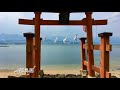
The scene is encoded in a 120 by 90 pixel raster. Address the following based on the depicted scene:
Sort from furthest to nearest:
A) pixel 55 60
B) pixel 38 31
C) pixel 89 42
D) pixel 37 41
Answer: pixel 55 60
pixel 89 42
pixel 38 31
pixel 37 41

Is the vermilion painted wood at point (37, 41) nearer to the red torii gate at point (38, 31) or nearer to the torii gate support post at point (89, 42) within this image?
the red torii gate at point (38, 31)

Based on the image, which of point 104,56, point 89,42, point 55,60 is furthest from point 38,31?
point 55,60

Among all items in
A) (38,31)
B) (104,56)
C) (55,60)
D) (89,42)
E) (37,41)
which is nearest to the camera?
(104,56)

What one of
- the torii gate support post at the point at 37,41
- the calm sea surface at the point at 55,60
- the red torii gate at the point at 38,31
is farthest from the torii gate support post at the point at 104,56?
the calm sea surface at the point at 55,60

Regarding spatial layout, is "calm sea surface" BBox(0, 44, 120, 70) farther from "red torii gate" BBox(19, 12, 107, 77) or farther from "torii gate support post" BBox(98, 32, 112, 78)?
"torii gate support post" BBox(98, 32, 112, 78)

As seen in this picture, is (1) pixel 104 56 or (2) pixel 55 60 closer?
(1) pixel 104 56

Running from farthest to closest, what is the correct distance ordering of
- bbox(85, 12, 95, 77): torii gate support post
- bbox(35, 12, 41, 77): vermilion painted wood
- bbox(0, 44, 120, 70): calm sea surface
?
bbox(0, 44, 120, 70): calm sea surface → bbox(85, 12, 95, 77): torii gate support post → bbox(35, 12, 41, 77): vermilion painted wood

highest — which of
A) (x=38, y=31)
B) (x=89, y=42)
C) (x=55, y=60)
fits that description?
(x=38, y=31)

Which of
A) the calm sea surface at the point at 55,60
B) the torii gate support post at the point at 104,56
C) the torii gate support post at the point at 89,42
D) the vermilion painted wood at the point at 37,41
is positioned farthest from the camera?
the calm sea surface at the point at 55,60

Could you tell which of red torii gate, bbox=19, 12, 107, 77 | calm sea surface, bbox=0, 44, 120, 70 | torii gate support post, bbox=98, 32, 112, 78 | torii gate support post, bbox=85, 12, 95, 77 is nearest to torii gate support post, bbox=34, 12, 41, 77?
red torii gate, bbox=19, 12, 107, 77

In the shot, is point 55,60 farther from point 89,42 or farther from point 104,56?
point 104,56

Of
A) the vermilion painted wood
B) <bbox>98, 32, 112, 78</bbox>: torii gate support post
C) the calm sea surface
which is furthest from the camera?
the calm sea surface
